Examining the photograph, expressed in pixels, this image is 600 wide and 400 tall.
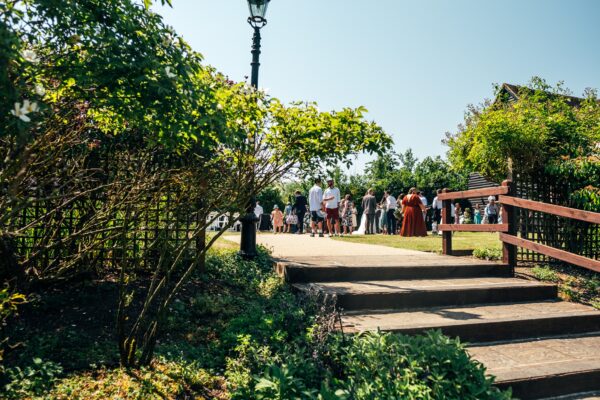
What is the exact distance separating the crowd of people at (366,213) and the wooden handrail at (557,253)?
178 centimetres

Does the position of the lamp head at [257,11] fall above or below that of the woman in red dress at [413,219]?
above

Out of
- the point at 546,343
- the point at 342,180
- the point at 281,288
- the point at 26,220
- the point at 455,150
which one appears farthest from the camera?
the point at 342,180

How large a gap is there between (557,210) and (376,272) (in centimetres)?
291

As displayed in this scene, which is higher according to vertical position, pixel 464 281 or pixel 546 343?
pixel 464 281

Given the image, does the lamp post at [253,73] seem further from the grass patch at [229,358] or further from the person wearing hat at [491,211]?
the person wearing hat at [491,211]

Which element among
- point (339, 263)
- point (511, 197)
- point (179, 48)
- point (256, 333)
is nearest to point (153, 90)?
point (179, 48)

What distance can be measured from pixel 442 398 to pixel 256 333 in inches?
71.9

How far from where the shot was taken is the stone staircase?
3.97m

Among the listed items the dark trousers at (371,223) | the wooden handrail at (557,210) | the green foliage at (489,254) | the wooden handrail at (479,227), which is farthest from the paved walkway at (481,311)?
the dark trousers at (371,223)

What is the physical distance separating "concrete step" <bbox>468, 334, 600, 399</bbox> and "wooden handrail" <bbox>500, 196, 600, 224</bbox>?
6.21 feet

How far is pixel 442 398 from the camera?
8.72 feet

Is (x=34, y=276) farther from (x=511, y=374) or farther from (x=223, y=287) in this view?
(x=511, y=374)

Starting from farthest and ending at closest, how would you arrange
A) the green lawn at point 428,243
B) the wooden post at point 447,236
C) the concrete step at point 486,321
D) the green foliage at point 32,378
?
the green lawn at point 428,243 → the wooden post at point 447,236 → the concrete step at point 486,321 → the green foliage at point 32,378

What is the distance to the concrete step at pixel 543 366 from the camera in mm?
3729
